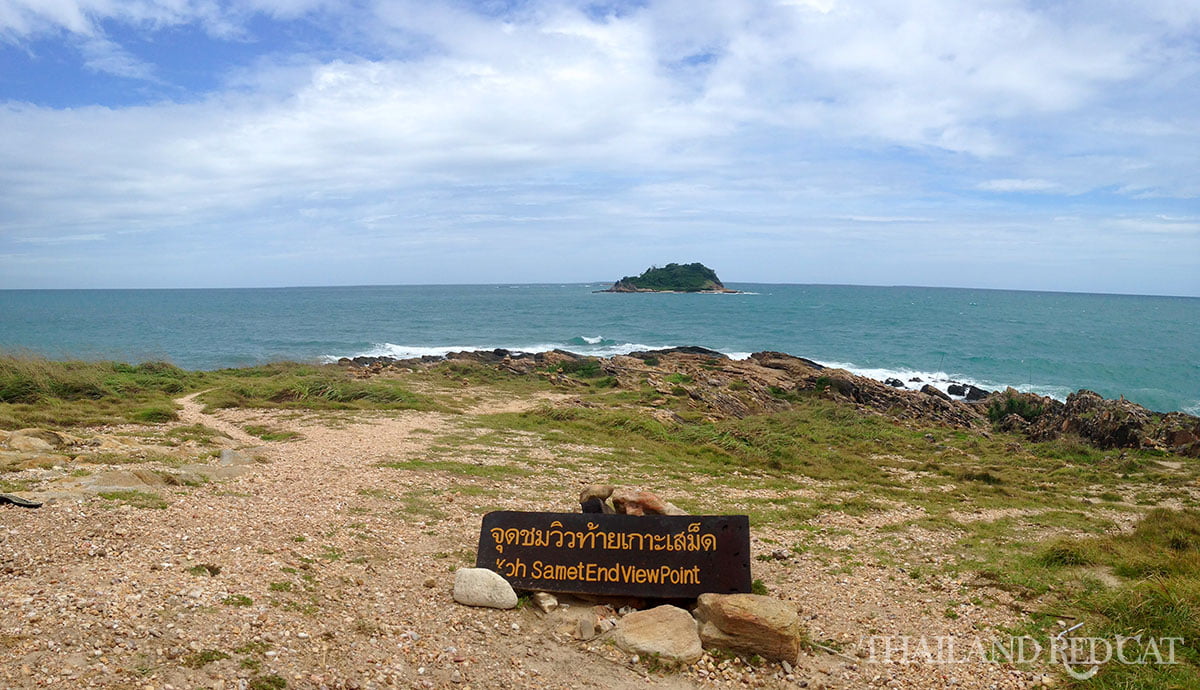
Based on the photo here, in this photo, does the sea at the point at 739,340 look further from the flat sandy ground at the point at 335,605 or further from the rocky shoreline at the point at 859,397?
the flat sandy ground at the point at 335,605

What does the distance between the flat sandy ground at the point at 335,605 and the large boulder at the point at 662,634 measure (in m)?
0.13

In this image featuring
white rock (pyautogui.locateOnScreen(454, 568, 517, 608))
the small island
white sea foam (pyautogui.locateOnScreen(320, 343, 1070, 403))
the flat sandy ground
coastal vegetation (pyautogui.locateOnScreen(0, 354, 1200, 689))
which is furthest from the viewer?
the small island

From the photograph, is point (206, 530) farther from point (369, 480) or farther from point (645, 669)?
point (645, 669)

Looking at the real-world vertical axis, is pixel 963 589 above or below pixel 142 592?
below

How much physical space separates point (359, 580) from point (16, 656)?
2.75 m

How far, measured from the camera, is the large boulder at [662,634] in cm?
598

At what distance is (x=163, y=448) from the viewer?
11.8 m

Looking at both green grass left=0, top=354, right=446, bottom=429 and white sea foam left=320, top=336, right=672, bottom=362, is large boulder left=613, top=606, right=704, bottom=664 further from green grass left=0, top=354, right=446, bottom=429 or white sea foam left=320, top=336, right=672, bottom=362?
white sea foam left=320, top=336, right=672, bottom=362

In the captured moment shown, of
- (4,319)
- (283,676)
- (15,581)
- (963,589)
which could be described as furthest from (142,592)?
(4,319)

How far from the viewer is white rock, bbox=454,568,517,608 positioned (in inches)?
264

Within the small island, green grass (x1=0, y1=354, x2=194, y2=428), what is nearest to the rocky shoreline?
green grass (x1=0, y1=354, x2=194, y2=428)

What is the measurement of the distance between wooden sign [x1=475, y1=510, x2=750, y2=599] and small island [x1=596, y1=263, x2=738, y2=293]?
170892mm

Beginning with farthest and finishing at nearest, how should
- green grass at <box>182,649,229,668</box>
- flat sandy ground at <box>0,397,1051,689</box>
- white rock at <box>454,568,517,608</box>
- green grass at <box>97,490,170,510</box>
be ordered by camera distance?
green grass at <box>97,490,170,510</box>
white rock at <box>454,568,517,608</box>
flat sandy ground at <box>0,397,1051,689</box>
green grass at <box>182,649,229,668</box>

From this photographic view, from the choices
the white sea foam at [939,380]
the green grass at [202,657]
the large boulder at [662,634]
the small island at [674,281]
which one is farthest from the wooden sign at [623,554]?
the small island at [674,281]
